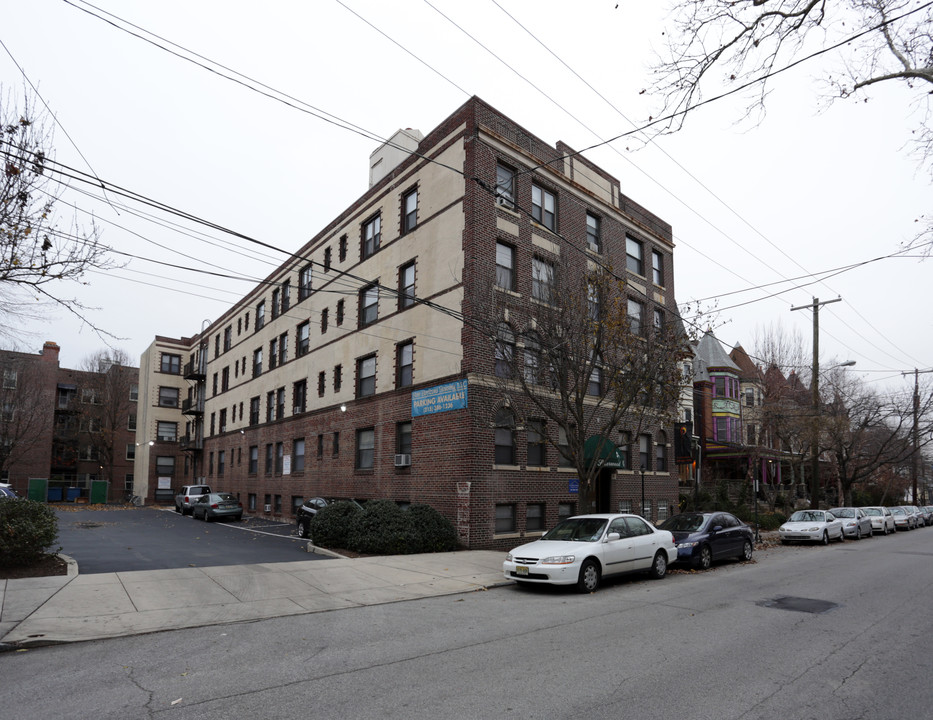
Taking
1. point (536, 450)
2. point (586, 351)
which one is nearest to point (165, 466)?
point (536, 450)

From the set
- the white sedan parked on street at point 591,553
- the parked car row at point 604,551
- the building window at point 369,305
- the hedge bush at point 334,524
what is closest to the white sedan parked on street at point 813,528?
the parked car row at point 604,551

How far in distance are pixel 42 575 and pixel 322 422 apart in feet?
51.7

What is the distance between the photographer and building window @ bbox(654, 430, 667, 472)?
2641cm

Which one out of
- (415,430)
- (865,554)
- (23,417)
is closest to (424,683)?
(415,430)

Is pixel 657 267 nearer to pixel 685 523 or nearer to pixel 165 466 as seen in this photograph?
pixel 685 523

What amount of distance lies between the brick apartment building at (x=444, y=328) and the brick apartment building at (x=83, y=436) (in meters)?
Answer: 28.6

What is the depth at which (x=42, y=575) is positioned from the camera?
1187cm

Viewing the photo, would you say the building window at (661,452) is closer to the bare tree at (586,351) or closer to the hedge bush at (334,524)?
the bare tree at (586,351)

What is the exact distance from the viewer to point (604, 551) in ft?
40.1

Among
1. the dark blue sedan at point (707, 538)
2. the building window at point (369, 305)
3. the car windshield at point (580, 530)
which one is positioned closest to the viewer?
the car windshield at point (580, 530)

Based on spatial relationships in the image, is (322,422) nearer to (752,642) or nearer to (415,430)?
(415,430)

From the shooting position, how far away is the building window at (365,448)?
2344cm

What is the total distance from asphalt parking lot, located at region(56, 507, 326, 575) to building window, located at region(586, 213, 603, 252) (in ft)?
48.6

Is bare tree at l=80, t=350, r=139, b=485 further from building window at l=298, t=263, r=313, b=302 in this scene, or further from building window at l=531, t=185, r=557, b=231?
building window at l=531, t=185, r=557, b=231
